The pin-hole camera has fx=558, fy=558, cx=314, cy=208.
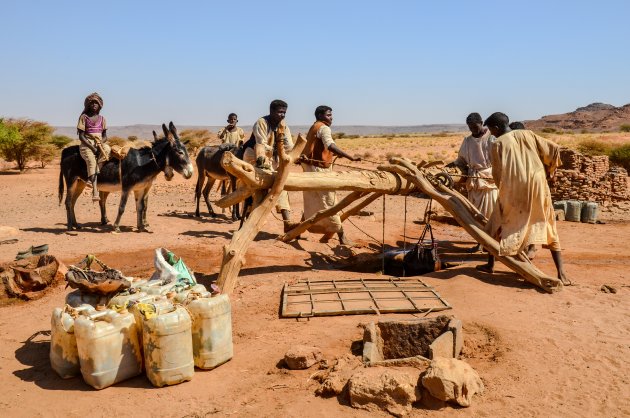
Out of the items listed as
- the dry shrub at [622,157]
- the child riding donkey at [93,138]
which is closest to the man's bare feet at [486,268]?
the child riding donkey at [93,138]

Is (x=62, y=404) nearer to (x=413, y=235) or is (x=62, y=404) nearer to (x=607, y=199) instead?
(x=413, y=235)

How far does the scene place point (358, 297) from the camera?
5988 mm

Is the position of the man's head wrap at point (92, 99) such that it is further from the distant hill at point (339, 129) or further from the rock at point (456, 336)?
the distant hill at point (339, 129)

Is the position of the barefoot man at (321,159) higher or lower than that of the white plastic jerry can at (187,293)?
higher

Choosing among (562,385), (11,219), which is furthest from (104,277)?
(11,219)

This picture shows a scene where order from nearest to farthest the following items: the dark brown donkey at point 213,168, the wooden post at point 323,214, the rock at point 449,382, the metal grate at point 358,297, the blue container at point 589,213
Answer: the rock at point 449,382
the metal grate at point 358,297
the wooden post at point 323,214
the dark brown donkey at point 213,168
the blue container at point 589,213

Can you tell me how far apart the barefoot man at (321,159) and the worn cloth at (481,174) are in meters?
1.78

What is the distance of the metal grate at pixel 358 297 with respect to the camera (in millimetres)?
5543

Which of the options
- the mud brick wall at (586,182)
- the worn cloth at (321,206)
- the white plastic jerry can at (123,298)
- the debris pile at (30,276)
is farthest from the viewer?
the mud brick wall at (586,182)

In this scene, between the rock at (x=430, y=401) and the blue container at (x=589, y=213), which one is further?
the blue container at (x=589, y=213)

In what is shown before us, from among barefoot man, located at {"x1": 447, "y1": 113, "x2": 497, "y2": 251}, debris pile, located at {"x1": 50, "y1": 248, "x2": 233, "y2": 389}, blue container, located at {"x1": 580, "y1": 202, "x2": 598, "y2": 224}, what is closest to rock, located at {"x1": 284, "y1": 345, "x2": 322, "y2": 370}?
debris pile, located at {"x1": 50, "y1": 248, "x2": 233, "y2": 389}

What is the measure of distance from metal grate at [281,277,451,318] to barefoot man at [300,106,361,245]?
184cm

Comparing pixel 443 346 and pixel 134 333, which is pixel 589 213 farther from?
pixel 134 333

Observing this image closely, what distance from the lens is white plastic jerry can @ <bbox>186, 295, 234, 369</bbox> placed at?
4.35 metres
